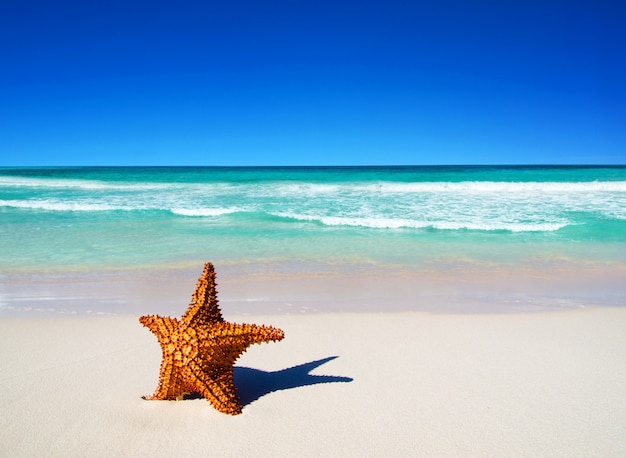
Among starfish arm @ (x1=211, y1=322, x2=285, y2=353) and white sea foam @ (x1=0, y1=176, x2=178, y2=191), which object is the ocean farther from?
white sea foam @ (x1=0, y1=176, x2=178, y2=191)

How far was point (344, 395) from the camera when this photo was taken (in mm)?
3092

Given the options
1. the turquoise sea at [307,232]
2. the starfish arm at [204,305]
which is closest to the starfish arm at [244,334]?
the starfish arm at [204,305]

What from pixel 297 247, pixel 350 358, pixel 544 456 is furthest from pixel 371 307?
pixel 297 247

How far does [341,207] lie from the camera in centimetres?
1694

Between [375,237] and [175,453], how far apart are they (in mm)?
8368

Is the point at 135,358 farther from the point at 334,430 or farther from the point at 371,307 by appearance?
the point at 371,307

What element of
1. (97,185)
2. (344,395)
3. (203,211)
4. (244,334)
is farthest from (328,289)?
(97,185)

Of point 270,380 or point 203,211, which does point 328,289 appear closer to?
point 270,380

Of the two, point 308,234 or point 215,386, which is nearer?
point 215,386

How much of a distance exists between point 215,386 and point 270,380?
0.66 meters

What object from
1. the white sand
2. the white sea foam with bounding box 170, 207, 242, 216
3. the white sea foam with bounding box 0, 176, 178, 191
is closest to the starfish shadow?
the white sand

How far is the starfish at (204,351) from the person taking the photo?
2.74 metres

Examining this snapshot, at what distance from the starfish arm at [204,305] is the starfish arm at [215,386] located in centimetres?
28

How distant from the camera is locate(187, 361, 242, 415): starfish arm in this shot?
8.96ft
